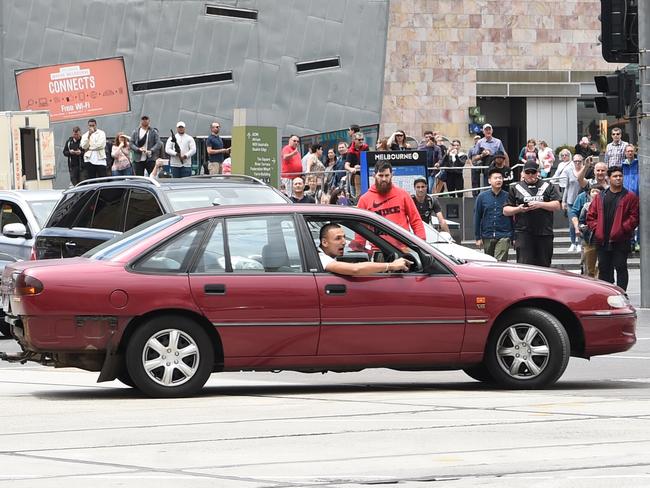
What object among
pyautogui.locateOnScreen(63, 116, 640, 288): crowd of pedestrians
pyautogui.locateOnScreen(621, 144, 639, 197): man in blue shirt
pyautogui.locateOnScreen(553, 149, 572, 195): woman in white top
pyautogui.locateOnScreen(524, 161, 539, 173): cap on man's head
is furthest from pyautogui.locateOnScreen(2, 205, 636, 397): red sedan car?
pyautogui.locateOnScreen(553, 149, 572, 195): woman in white top

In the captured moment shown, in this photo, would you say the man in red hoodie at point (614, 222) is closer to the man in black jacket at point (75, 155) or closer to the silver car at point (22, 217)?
the silver car at point (22, 217)

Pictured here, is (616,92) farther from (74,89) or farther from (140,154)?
(74,89)

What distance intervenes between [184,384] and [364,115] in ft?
104

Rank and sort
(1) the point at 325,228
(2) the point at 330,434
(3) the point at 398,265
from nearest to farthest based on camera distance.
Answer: (2) the point at 330,434 → (3) the point at 398,265 → (1) the point at 325,228

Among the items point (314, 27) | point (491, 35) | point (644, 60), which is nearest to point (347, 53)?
point (314, 27)

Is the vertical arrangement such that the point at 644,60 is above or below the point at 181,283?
above

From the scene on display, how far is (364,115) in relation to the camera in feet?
140

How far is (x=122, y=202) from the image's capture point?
16.1 meters

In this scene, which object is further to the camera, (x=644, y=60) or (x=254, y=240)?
(x=644, y=60)

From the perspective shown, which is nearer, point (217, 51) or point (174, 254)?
point (174, 254)

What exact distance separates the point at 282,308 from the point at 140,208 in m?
4.67

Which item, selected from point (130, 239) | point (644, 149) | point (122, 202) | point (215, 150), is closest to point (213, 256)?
point (130, 239)

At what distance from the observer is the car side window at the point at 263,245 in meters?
11.6

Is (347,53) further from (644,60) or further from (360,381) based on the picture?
(360,381)
